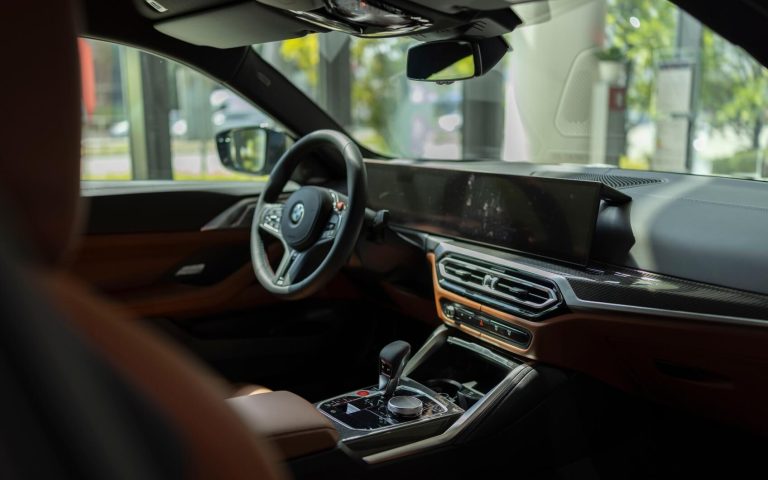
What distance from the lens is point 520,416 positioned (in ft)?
6.58

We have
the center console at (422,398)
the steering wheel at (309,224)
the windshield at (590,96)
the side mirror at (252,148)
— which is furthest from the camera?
the windshield at (590,96)

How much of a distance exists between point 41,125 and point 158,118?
3962 millimetres

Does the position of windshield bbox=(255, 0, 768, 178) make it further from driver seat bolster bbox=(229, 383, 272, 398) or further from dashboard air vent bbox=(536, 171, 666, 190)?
driver seat bolster bbox=(229, 383, 272, 398)

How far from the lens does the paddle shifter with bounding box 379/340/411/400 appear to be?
214 centimetres

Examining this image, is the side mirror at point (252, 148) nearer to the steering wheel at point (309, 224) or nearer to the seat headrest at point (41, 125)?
the steering wheel at point (309, 224)

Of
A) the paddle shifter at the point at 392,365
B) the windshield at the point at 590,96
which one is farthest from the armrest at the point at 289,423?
the windshield at the point at 590,96

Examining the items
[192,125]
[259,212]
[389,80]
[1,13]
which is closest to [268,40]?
A: [259,212]

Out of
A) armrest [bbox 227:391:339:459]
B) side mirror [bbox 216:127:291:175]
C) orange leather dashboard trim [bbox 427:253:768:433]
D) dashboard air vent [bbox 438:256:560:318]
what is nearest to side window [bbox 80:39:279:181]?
side mirror [bbox 216:127:291:175]

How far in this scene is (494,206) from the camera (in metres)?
2.25

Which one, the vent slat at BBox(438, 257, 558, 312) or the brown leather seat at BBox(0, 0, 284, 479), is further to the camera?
the vent slat at BBox(438, 257, 558, 312)

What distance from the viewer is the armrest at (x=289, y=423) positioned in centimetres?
153

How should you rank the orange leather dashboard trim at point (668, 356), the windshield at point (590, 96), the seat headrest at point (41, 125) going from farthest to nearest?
the windshield at point (590, 96) < the orange leather dashboard trim at point (668, 356) < the seat headrest at point (41, 125)

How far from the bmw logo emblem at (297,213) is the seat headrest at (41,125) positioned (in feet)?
5.59

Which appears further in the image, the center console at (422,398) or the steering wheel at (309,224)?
the steering wheel at (309,224)
